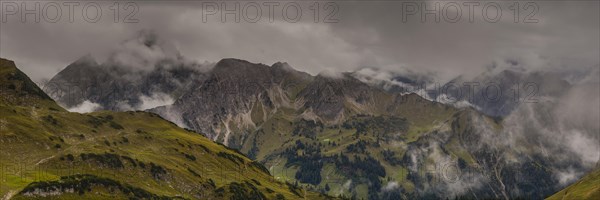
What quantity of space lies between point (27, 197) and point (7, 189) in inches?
290

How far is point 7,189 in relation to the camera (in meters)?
198

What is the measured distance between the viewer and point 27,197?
19788 centimetres
